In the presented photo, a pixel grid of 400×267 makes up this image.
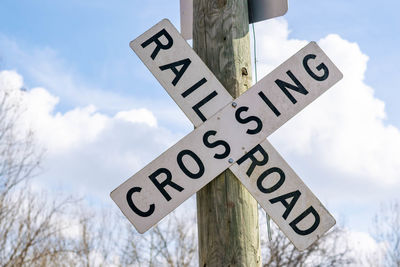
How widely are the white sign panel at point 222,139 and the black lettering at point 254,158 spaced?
17 mm

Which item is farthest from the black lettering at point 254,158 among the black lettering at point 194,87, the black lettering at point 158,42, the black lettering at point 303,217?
the black lettering at point 158,42

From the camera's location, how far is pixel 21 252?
38.0ft

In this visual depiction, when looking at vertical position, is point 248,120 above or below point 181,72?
below

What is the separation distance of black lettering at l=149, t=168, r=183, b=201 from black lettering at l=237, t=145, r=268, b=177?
1.01 ft

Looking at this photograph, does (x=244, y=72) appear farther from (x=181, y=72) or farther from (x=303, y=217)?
(x=303, y=217)

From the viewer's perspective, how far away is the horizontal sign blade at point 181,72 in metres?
2.37

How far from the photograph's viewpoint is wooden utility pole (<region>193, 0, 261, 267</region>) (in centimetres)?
227

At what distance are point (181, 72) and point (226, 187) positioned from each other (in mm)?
588

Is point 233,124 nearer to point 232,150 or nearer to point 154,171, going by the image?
point 232,150

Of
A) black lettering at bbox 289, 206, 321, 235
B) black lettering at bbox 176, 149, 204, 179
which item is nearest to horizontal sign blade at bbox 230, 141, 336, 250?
black lettering at bbox 289, 206, 321, 235

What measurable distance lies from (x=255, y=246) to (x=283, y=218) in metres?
0.19

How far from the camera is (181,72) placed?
2.44 m

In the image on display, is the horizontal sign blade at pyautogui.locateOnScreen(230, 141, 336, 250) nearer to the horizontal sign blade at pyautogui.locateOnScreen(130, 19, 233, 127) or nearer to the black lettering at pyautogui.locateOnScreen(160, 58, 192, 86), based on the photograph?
the horizontal sign blade at pyautogui.locateOnScreen(130, 19, 233, 127)

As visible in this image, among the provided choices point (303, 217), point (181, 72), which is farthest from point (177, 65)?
point (303, 217)
